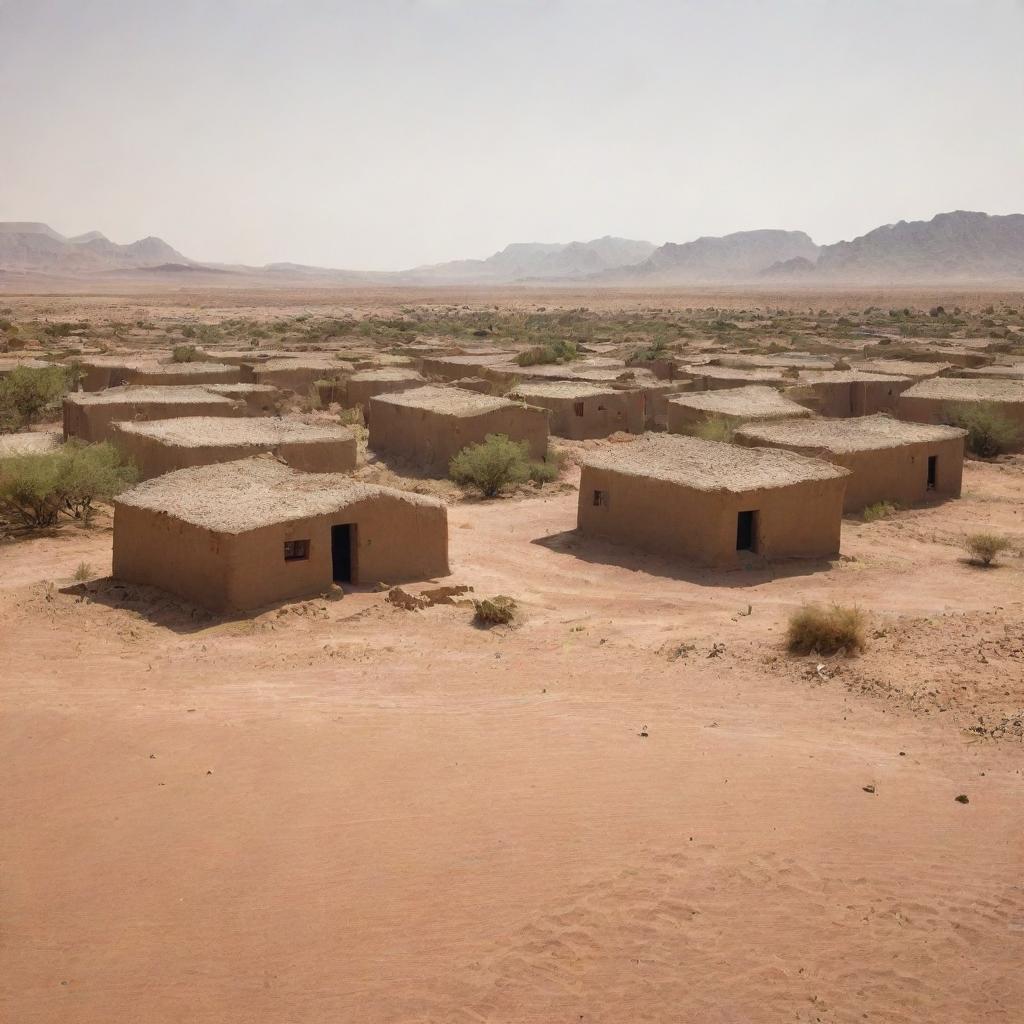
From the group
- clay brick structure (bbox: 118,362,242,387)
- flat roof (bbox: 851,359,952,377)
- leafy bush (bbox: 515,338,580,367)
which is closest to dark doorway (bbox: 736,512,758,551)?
flat roof (bbox: 851,359,952,377)

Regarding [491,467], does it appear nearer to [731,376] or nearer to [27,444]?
[27,444]

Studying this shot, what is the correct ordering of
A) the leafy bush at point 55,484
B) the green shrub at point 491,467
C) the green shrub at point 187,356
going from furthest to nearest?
the green shrub at point 187,356 → the green shrub at point 491,467 → the leafy bush at point 55,484

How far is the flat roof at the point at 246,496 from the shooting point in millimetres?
11625

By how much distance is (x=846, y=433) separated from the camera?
18.2 m

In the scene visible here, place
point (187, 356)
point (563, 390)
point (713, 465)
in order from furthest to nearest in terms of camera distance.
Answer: point (187, 356) → point (563, 390) → point (713, 465)

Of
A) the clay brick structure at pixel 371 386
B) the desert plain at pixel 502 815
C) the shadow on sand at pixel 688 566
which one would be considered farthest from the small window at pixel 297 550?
the clay brick structure at pixel 371 386

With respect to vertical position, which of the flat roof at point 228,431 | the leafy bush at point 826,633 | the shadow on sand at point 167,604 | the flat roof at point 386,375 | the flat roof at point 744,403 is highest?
the flat roof at point 386,375

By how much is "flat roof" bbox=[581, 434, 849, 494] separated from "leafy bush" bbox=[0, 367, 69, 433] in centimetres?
1376

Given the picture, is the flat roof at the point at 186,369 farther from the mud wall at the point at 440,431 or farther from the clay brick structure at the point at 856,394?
the clay brick structure at the point at 856,394

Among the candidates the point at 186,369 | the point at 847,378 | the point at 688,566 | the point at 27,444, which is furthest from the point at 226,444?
the point at 847,378

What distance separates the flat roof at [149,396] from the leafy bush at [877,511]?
11.5m

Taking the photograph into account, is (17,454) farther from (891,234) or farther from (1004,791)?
(891,234)

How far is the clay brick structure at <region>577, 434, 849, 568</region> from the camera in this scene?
13.8 m

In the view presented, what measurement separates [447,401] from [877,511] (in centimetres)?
857
